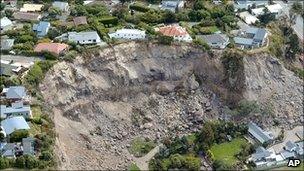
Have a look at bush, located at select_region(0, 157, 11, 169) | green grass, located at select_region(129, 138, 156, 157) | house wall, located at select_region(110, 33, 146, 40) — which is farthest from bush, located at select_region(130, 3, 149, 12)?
bush, located at select_region(0, 157, 11, 169)

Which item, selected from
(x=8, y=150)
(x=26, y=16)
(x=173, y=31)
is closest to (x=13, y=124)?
(x=8, y=150)

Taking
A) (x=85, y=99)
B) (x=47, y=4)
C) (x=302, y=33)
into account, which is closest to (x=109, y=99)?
(x=85, y=99)

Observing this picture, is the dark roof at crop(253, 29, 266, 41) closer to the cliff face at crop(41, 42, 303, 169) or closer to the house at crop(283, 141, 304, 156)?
the cliff face at crop(41, 42, 303, 169)

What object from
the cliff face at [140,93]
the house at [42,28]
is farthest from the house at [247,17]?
the house at [42,28]

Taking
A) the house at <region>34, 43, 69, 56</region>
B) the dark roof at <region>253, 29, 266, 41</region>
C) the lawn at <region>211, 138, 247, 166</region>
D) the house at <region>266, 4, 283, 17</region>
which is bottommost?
the lawn at <region>211, 138, 247, 166</region>

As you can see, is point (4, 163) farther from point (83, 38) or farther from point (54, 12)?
point (54, 12)
